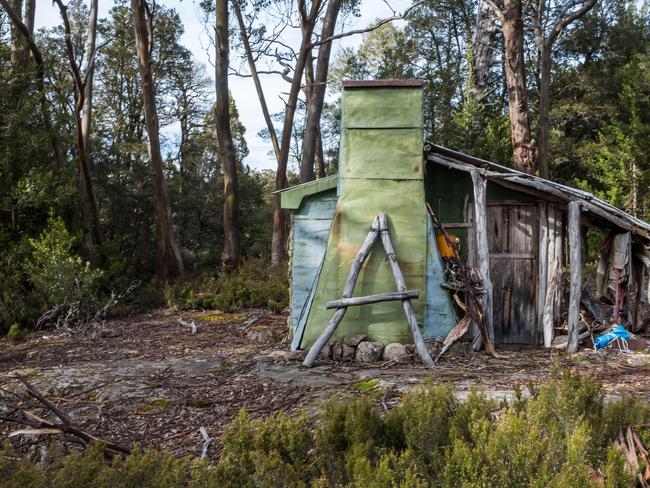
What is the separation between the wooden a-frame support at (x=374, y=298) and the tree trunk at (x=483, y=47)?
570 inches

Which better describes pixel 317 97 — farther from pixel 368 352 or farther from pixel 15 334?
pixel 368 352

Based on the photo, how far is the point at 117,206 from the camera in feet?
61.6

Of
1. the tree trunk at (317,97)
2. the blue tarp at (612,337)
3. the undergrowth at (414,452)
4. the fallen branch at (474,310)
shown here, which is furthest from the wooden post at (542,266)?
the tree trunk at (317,97)

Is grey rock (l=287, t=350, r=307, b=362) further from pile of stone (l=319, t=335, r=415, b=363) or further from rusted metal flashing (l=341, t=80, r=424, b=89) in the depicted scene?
rusted metal flashing (l=341, t=80, r=424, b=89)

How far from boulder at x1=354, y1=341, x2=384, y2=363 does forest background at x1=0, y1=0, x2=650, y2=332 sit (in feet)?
17.6

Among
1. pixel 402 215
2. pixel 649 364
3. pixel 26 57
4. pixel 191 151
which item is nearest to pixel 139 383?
pixel 402 215

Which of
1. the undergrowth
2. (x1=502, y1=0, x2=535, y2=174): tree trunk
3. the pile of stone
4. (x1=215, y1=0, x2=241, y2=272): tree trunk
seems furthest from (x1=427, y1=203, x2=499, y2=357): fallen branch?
(x1=215, y1=0, x2=241, y2=272): tree trunk

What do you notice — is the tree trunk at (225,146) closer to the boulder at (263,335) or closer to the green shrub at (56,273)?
the green shrub at (56,273)

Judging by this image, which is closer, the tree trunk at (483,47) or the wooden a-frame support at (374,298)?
the wooden a-frame support at (374,298)

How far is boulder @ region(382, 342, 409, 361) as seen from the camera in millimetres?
8300

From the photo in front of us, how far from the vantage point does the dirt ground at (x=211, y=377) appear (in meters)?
6.05

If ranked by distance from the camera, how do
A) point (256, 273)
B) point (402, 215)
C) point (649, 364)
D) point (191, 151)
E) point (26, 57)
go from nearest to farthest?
point (649, 364) → point (402, 215) → point (26, 57) → point (256, 273) → point (191, 151)

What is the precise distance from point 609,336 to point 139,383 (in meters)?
6.75

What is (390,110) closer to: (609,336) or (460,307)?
(460,307)
